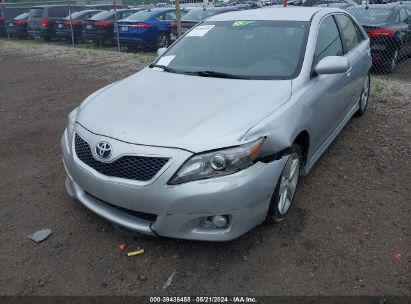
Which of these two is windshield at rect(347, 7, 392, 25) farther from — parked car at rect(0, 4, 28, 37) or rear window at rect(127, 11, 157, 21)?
parked car at rect(0, 4, 28, 37)

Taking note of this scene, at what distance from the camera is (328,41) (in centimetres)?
412

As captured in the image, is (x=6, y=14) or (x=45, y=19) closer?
(x=45, y=19)

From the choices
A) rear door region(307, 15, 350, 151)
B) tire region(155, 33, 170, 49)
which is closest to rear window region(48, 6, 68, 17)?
tire region(155, 33, 170, 49)

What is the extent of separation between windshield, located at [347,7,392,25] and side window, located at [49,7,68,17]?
13.3 meters

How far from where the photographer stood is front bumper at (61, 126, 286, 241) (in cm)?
255

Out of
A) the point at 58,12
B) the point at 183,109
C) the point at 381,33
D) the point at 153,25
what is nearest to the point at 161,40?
the point at 153,25

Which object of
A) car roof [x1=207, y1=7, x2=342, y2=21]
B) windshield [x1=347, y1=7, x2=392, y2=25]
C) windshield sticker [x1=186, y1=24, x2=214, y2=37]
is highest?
car roof [x1=207, y1=7, x2=342, y2=21]

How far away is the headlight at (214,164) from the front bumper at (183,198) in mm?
38

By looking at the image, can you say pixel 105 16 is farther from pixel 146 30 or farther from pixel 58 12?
pixel 58 12

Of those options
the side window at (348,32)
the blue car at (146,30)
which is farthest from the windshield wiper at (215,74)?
the blue car at (146,30)

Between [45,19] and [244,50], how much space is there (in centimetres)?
1575

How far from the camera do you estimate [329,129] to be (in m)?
4.05

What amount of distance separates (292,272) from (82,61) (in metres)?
10.5

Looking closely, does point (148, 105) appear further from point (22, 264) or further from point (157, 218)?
point (22, 264)
